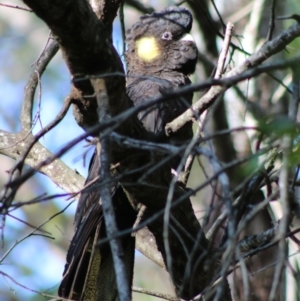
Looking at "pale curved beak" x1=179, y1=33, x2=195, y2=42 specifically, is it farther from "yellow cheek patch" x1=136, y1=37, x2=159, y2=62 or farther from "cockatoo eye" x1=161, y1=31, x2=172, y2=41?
"yellow cheek patch" x1=136, y1=37, x2=159, y2=62

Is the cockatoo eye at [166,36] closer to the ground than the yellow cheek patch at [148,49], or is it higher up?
higher up

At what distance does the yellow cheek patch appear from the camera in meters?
4.94

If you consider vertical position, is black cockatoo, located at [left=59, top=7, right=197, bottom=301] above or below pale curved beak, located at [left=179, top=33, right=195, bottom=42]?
below

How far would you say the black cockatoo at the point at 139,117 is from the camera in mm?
3434

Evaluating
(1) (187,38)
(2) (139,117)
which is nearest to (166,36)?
(1) (187,38)

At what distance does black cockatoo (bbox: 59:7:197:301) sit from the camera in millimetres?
3434

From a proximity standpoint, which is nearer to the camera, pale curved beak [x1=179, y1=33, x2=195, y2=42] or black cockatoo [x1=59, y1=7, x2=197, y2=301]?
black cockatoo [x1=59, y1=7, x2=197, y2=301]

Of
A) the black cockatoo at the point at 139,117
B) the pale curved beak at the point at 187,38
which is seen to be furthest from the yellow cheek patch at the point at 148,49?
the pale curved beak at the point at 187,38

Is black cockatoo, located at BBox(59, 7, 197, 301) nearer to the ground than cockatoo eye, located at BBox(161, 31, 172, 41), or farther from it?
nearer to the ground

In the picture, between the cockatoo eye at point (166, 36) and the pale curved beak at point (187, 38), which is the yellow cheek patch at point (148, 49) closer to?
the cockatoo eye at point (166, 36)

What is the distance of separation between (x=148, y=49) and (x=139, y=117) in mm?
1212

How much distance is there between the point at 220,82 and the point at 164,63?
314 cm

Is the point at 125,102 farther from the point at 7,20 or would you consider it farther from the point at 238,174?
the point at 7,20

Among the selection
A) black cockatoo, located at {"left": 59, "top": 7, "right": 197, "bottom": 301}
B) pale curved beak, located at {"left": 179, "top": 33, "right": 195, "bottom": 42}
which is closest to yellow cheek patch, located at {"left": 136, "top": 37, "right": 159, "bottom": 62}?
black cockatoo, located at {"left": 59, "top": 7, "right": 197, "bottom": 301}
